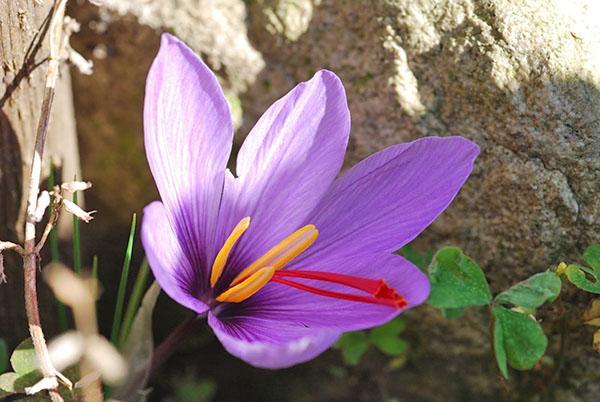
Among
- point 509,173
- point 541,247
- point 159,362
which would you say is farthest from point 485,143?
point 159,362

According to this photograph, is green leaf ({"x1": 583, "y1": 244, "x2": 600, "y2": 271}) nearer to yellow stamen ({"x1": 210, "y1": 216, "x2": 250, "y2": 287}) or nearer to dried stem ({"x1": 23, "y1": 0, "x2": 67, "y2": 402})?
yellow stamen ({"x1": 210, "y1": 216, "x2": 250, "y2": 287})

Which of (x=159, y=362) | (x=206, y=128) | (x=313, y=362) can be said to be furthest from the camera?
(x=313, y=362)

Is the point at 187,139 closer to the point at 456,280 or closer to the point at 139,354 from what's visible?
the point at 139,354

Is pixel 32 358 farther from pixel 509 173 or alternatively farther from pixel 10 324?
pixel 509 173

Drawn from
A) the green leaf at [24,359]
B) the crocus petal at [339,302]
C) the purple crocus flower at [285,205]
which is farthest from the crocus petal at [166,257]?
the green leaf at [24,359]

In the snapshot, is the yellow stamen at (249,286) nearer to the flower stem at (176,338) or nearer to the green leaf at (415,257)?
the flower stem at (176,338)

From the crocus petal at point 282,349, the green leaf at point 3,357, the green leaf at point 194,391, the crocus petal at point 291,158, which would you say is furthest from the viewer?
the green leaf at point 194,391
